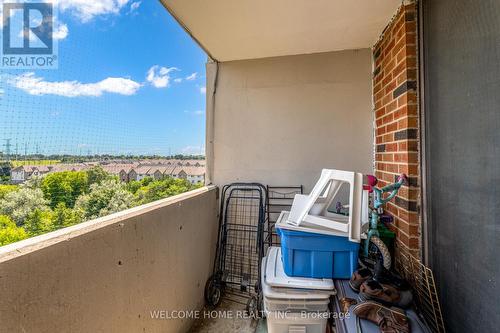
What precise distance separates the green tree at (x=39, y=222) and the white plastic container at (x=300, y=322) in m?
1.25

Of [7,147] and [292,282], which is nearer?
[7,147]

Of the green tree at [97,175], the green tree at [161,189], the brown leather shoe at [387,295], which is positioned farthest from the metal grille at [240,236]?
the green tree at [97,175]

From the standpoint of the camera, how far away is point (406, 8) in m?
1.59

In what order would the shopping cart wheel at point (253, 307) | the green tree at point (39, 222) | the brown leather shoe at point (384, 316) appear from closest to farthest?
the green tree at point (39, 222), the brown leather shoe at point (384, 316), the shopping cart wheel at point (253, 307)

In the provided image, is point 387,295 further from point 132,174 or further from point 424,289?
point 132,174

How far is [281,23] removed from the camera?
1852 mm

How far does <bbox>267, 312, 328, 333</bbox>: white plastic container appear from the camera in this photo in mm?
1443

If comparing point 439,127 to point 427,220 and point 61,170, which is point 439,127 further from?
point 61,170

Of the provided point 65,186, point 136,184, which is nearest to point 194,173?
point 136,184

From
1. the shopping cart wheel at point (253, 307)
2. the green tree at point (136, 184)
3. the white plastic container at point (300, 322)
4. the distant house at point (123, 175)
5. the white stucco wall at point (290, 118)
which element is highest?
the white stucco wall at point (290, 118)

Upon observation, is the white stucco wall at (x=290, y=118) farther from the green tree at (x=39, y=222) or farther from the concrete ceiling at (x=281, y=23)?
the green tree at (x=39, y=222)

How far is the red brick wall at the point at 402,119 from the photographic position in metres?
1.52

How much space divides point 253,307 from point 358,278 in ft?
3.55

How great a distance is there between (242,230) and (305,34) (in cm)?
192
